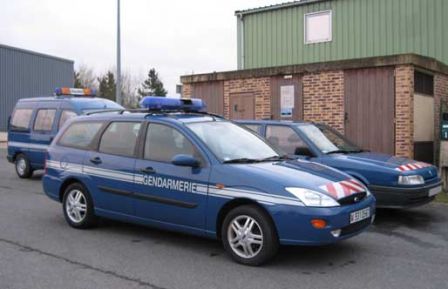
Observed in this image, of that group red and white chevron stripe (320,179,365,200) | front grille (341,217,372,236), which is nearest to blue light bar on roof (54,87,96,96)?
red and white chevron stripe (320,179,365,200)

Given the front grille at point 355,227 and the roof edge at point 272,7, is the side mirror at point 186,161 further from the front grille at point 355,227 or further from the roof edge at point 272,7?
the roof edge at point 272,7

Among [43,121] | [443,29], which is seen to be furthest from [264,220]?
[443,29]

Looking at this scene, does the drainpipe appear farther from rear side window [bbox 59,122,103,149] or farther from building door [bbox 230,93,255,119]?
rear side window [bbox 59,122,103,149]

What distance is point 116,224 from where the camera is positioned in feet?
24.8

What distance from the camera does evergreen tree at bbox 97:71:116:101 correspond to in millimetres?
72512

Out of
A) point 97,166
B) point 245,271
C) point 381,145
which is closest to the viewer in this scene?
point 245,271

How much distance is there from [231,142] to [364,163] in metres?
2.55

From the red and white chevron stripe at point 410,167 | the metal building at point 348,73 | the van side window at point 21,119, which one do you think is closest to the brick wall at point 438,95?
the metal building at point 348,73

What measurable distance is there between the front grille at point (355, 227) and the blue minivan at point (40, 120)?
7.87m

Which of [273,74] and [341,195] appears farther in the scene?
[273,74]

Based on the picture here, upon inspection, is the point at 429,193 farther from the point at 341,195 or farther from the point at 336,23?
the point at 336,23

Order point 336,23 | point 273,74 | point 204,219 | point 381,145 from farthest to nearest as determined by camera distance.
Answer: point 336,23 < point 273,74 < point 381,145 < point 204,219

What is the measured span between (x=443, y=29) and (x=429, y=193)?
34.4 ft

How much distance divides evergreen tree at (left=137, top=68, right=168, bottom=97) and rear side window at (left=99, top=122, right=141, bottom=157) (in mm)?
70175
